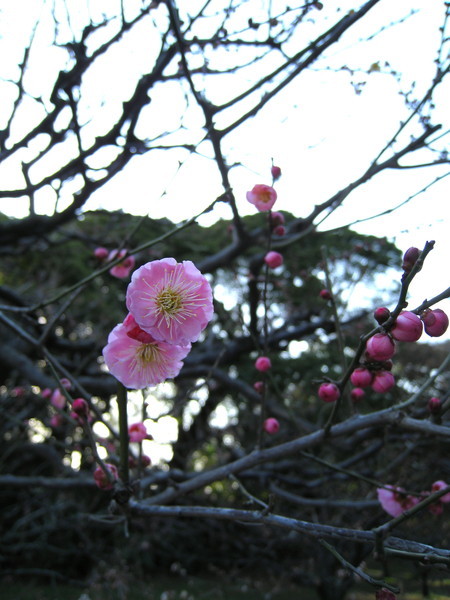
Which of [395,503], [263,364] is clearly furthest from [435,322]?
[395,503]

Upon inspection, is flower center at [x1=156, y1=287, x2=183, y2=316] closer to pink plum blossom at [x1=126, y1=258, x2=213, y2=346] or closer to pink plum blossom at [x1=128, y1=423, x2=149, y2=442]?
pink plum blossom at [x1=126, y1=258, x2=213, y2=346]

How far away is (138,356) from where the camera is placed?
1043 millimetres

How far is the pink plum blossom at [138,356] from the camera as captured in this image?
981 millimetres

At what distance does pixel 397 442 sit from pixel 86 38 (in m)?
3.00

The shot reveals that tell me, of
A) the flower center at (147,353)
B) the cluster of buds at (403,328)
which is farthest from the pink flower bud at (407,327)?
the flower center at (147,353)

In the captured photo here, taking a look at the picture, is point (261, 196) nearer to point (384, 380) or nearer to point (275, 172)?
point (275, 172)

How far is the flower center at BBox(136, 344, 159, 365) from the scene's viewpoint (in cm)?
104

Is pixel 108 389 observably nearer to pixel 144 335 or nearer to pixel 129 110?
pixel 129 110

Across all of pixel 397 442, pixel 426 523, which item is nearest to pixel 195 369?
pixel 397 442

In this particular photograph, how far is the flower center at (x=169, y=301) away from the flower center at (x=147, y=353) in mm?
104

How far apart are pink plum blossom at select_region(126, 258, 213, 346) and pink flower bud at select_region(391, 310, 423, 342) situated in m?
0.37

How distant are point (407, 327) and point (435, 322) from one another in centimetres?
7

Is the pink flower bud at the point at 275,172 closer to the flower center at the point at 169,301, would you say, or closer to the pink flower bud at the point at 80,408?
the flower center at the point at 169,301

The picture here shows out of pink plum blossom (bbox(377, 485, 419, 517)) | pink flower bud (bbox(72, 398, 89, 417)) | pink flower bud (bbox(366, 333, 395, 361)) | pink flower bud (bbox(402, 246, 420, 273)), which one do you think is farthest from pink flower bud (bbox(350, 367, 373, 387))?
pink plum blossom (bbox(377, 485, 419, 517))
